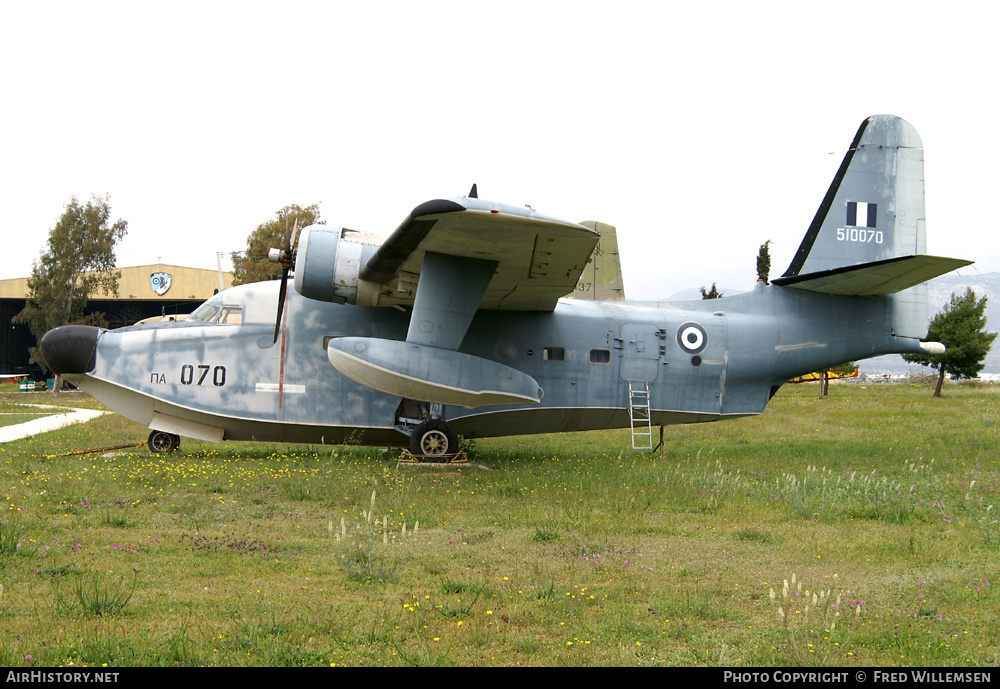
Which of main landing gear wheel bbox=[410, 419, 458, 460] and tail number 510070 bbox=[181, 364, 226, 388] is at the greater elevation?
tail number 510070 bbox=[181, 364, 226, 388]

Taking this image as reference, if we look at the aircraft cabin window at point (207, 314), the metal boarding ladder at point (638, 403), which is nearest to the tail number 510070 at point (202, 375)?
the aircraft cabin window at point (207, 314)

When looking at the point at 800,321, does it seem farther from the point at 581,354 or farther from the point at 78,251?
the point at 78,251

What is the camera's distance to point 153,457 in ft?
41.7

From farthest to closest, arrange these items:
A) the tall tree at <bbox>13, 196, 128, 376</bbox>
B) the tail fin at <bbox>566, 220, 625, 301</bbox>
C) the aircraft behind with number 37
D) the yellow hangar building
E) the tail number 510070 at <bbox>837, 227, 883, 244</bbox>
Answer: the yellow hangar building < the tall tree at <bbox>13, 196, 128, 376</bbox> < the tail fin at <bbox>566, 220, 625, 301</bbox> < the tail number 510070 at <bbox>837, 227, 883, 244</bbox> < the aircraft behind with number 37

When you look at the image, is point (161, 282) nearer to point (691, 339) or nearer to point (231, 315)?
point (231, 315)

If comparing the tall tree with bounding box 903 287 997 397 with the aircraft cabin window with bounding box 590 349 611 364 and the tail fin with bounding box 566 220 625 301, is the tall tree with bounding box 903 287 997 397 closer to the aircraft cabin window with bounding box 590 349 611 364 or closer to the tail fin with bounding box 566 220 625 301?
the tail fin with bounding box 566 220 625 301

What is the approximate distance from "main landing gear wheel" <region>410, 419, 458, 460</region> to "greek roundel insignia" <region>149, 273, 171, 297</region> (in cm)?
5378

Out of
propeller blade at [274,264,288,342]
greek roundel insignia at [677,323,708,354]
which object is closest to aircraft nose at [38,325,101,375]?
propeller blade at [274,264,288,342]

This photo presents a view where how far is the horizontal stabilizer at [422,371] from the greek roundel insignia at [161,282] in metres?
54.2

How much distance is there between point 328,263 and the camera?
12.0 metres

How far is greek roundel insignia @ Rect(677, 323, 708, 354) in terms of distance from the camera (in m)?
14.1

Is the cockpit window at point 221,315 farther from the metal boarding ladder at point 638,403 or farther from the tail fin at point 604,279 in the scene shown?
the metal boarding ladder at point 638,403

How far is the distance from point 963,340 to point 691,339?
31.0m
